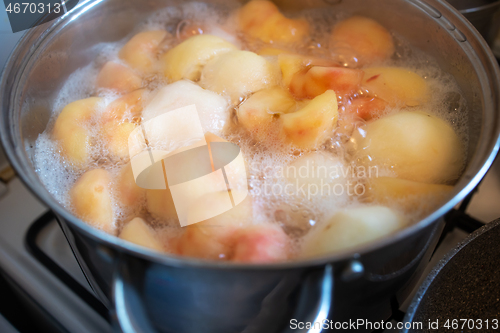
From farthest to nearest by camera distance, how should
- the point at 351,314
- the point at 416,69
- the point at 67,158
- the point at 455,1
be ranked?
the point at 455,1 < the point at 416,69 < the point at 67,158 < the point at 351,314

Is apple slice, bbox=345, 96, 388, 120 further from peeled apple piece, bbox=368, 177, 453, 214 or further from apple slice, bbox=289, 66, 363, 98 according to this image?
peeled apple piece, bbox=368, 177, 453, 214

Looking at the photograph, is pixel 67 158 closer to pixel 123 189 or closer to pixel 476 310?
pixel 123 189

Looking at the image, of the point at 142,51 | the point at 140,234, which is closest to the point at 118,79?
the point at 142,51

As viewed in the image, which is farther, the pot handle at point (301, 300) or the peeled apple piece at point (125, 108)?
the peeled apple piece at point (125, 108)

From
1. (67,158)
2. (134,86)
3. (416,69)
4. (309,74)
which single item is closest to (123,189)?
(67,158)

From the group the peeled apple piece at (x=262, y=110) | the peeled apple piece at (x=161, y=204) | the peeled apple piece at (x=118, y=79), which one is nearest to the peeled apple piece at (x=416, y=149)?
the peeled apple piece at (x=262, y=110)

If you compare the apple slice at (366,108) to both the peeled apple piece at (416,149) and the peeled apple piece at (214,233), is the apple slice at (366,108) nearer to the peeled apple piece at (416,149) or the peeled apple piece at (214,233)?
the peeled apple piece at (416,149)

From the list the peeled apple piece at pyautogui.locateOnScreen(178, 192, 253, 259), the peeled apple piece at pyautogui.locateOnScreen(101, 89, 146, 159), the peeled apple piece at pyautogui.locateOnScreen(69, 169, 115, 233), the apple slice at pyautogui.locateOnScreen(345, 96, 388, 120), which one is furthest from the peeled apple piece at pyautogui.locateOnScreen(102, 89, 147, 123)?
the apple slice at pyautogui.locateOnScreen(345, 96, 388, 120)
